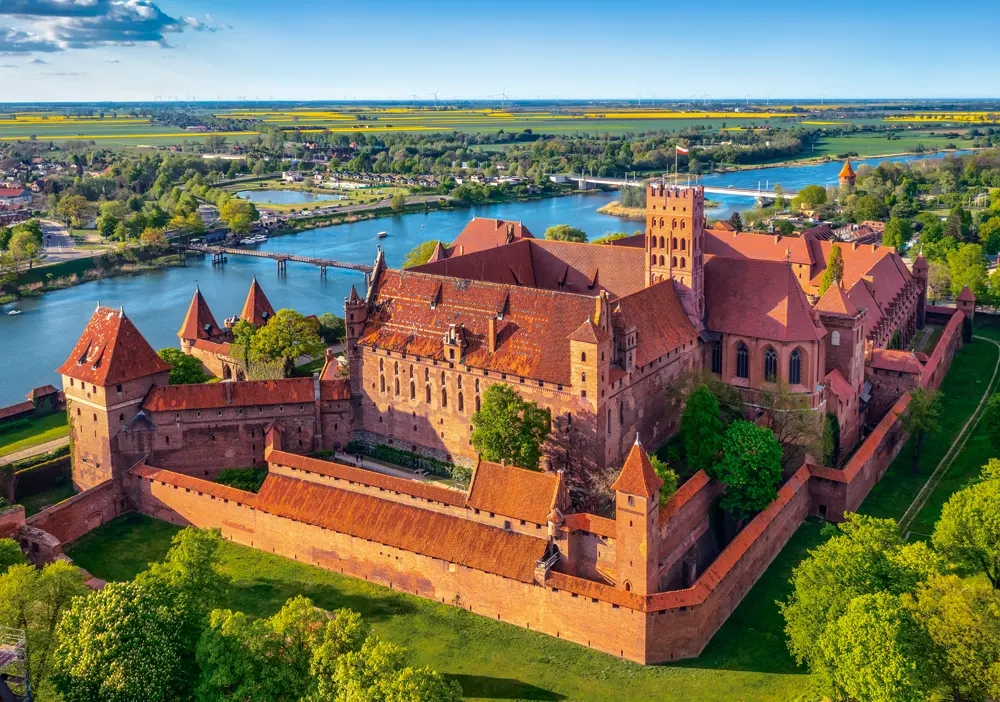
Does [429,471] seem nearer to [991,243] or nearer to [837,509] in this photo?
[837,509]

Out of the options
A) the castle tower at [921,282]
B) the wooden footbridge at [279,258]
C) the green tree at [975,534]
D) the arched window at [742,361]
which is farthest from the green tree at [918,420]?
the wooden footbridge at [279,258]

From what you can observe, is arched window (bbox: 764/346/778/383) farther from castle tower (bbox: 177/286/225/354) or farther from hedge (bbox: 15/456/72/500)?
hedge (bbox: 15/456/72/500)

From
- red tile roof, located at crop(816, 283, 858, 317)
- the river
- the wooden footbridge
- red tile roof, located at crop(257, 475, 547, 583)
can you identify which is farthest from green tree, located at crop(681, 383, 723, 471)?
the wooden footbridge

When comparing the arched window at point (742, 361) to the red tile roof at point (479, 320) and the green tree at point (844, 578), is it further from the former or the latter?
the green tree at point (844, 578)

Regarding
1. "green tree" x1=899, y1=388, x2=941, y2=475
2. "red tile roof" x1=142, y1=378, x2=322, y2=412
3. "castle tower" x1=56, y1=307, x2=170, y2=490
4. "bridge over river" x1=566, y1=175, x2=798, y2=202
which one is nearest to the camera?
"castle tower" x1=56, y1=307, x2=170, y2=490

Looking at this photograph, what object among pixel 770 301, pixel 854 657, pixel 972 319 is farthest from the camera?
pixel 972 319

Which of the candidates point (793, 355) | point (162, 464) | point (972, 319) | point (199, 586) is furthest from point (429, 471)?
point (972, 319)
